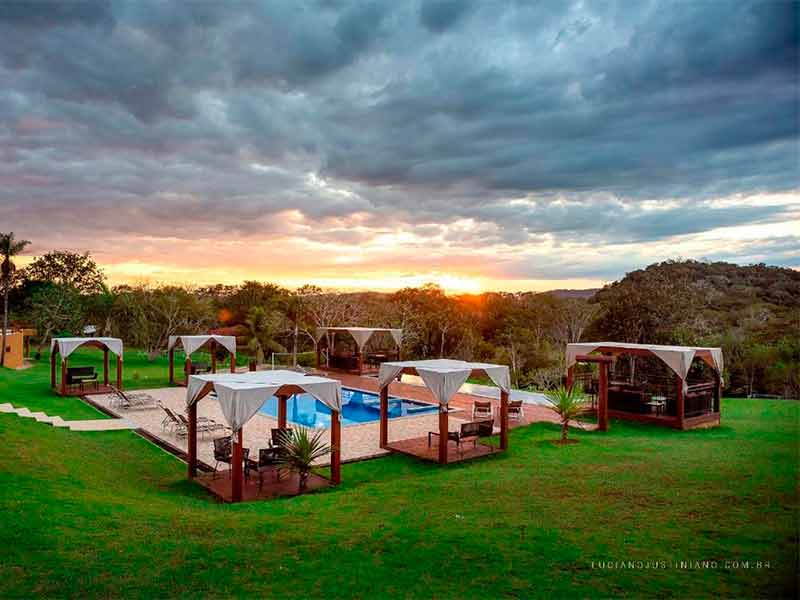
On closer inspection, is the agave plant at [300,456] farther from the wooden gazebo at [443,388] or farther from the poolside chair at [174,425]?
the poolside chair at [174,425]

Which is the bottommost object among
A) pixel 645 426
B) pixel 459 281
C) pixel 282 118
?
pixel 645 426

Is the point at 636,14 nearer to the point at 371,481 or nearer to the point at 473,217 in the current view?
the point at 371,481

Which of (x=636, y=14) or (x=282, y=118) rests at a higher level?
(x=282, y=118)

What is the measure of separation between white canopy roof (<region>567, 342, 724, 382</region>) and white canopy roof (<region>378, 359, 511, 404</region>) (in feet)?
14.7

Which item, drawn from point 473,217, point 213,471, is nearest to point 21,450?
point 213,471

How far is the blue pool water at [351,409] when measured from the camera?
1650 cm

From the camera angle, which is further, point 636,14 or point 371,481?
point 371,481

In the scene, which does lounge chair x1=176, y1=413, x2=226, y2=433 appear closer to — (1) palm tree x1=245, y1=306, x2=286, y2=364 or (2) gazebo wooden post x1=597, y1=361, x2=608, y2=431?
(2) gazebo wooden post x1=597, y1=361, x2=608, y2=431

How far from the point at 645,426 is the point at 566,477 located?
652 cm

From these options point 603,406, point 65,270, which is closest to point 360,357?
point 603,406

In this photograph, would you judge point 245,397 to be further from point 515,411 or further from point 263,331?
point 263,331

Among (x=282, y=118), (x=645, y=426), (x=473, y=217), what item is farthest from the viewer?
(x=473, y=217)

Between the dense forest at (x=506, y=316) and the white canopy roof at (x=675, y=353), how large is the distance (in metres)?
10.2

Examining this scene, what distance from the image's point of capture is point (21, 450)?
8.62m
